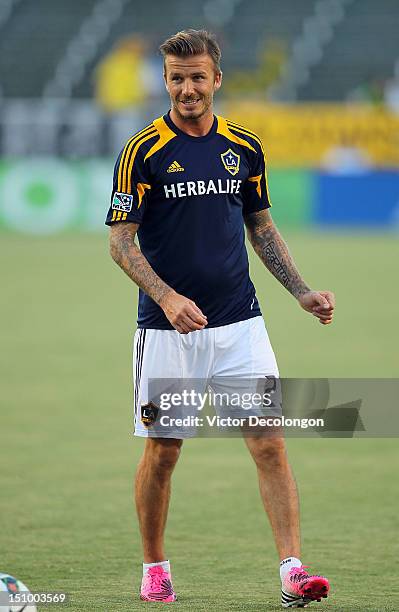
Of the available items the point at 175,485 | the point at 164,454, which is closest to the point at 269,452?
the point at 164,454

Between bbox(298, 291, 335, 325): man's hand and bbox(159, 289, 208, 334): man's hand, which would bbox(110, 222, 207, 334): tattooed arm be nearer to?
bbox(159, 289, 208, 334): man's hand

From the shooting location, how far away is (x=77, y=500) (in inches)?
307

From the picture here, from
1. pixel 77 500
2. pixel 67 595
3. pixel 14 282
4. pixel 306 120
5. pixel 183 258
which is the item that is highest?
pixel 306 120

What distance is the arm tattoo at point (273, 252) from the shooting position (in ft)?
19.9

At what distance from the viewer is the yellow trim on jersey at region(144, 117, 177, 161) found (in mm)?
5691

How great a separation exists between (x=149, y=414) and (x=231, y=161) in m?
1.14

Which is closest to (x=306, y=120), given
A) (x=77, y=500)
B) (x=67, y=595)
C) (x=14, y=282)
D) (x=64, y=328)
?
(x=14, y=282)

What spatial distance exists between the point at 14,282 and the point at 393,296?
17.7ft

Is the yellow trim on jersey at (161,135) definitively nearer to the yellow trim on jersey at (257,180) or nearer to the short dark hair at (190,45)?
the short dark hair at (190,45)

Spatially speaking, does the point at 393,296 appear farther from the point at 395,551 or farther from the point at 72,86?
the point at 72,86

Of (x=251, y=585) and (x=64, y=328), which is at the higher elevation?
(x=64, y=328)

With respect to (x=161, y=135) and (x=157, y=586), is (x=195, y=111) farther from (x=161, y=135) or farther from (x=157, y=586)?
(x=157, y=586)

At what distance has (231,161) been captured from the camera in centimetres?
580

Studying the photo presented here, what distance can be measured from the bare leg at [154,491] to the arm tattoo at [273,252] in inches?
34.1
